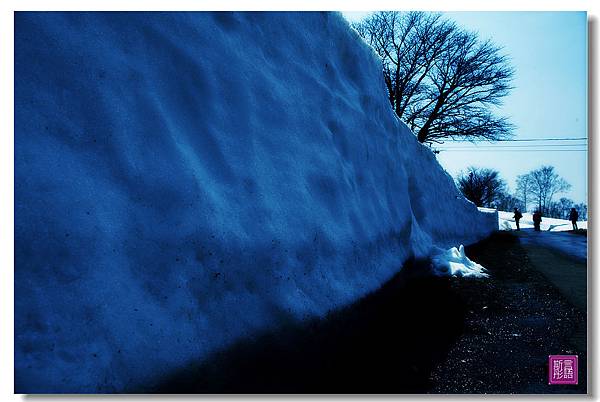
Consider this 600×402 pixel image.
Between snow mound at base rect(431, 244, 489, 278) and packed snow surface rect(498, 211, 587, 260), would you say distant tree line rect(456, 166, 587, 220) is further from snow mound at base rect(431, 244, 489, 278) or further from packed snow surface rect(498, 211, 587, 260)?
snow mound at base rect(431, 244, 489, 278)

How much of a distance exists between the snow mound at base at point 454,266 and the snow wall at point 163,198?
207 cm

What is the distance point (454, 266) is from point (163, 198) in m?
4.25

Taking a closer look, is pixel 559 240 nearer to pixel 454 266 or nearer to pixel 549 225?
pixel 454 266

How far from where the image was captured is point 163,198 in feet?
6.25

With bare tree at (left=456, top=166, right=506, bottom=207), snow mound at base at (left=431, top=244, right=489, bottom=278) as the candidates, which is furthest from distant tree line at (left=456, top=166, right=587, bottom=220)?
snow mound at base at (left=431, top=244, right=489, bottom=278)

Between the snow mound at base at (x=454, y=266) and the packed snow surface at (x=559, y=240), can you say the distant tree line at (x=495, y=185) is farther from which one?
the snow mound at base at (x=454, y=266)

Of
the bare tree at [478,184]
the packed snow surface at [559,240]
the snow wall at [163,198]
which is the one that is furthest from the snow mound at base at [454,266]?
the bare tree at [478,184]

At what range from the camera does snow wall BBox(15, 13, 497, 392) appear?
59.0 inches

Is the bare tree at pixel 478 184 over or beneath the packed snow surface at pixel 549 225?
over

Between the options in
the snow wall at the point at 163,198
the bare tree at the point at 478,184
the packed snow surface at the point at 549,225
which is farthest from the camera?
the bare tree at the point at 478,184

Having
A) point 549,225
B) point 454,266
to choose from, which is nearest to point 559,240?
point 454,266

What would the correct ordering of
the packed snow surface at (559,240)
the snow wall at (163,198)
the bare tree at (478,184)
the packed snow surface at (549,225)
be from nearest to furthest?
the snow wall at (163,198) < the packed snow surface at (559,240) < the packed snow surface at (549,225) < the bare tree at (478,184)

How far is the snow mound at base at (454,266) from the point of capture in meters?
4.97

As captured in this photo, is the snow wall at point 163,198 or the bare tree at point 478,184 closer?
the snow wall at point 163,198
